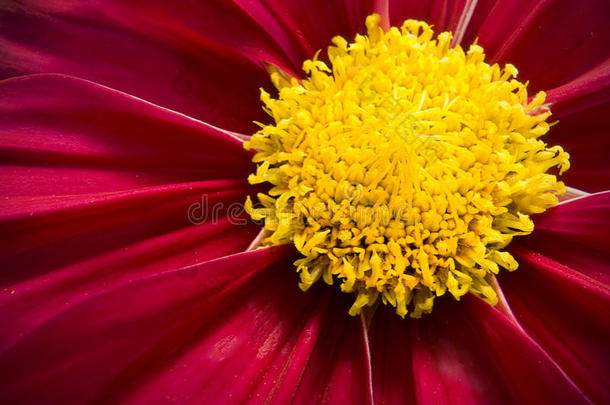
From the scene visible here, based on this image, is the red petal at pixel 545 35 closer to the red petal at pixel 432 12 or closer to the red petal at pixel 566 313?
the red petal at pixel 432 12

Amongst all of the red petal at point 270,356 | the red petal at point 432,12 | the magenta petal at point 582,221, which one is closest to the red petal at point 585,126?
the magenta petal at point 582,221

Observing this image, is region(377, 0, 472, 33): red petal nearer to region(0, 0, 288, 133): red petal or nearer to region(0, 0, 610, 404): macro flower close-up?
region(0, 0, 610, 404): macro flower close-up

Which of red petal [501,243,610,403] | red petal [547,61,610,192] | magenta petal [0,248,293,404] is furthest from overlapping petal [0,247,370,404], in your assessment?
red petal [547,61,610,192]

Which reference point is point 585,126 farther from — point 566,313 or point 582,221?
point 566,313

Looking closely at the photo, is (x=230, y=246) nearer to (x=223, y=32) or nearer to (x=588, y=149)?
(x=223, y=32)

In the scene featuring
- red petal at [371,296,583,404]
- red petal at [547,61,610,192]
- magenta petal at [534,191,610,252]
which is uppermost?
red petal at [547,61,610,192]

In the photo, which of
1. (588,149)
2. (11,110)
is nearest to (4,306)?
(11,110)
